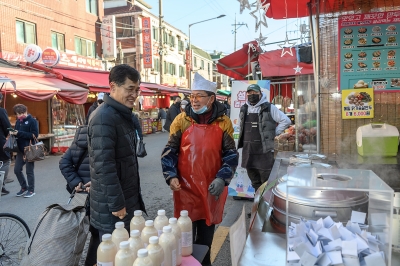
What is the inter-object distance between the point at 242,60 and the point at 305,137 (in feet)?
11.8

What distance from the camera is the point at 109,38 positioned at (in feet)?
65.0

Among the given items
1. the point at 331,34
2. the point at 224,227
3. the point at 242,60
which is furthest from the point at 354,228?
the point at 242,60

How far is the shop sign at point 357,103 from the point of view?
357 centimetres

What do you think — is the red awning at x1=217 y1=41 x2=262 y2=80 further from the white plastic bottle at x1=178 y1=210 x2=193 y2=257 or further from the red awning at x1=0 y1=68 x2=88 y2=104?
the white plastic bottle at x1=178 y1=210 x2=193 y2=257

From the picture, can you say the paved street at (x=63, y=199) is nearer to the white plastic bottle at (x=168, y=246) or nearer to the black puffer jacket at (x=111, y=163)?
the black puffer jacket at (x=111, y=163)

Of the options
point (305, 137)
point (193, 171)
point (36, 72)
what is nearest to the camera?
point (193, 171)

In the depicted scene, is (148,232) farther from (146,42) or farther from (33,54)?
(146,42)

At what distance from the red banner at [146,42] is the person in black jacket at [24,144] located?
20135mm

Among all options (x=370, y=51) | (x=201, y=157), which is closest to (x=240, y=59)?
Answer: (x=370, y=51)

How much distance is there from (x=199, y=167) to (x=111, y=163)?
2.78ft

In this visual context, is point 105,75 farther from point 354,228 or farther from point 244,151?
point 354,228

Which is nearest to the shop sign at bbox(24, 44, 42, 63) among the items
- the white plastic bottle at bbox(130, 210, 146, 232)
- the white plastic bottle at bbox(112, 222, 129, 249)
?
the white plastic bottle at bbox(130, 210, 146, 232)

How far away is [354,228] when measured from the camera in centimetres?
156

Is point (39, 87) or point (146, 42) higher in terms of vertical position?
point (146, 42)
